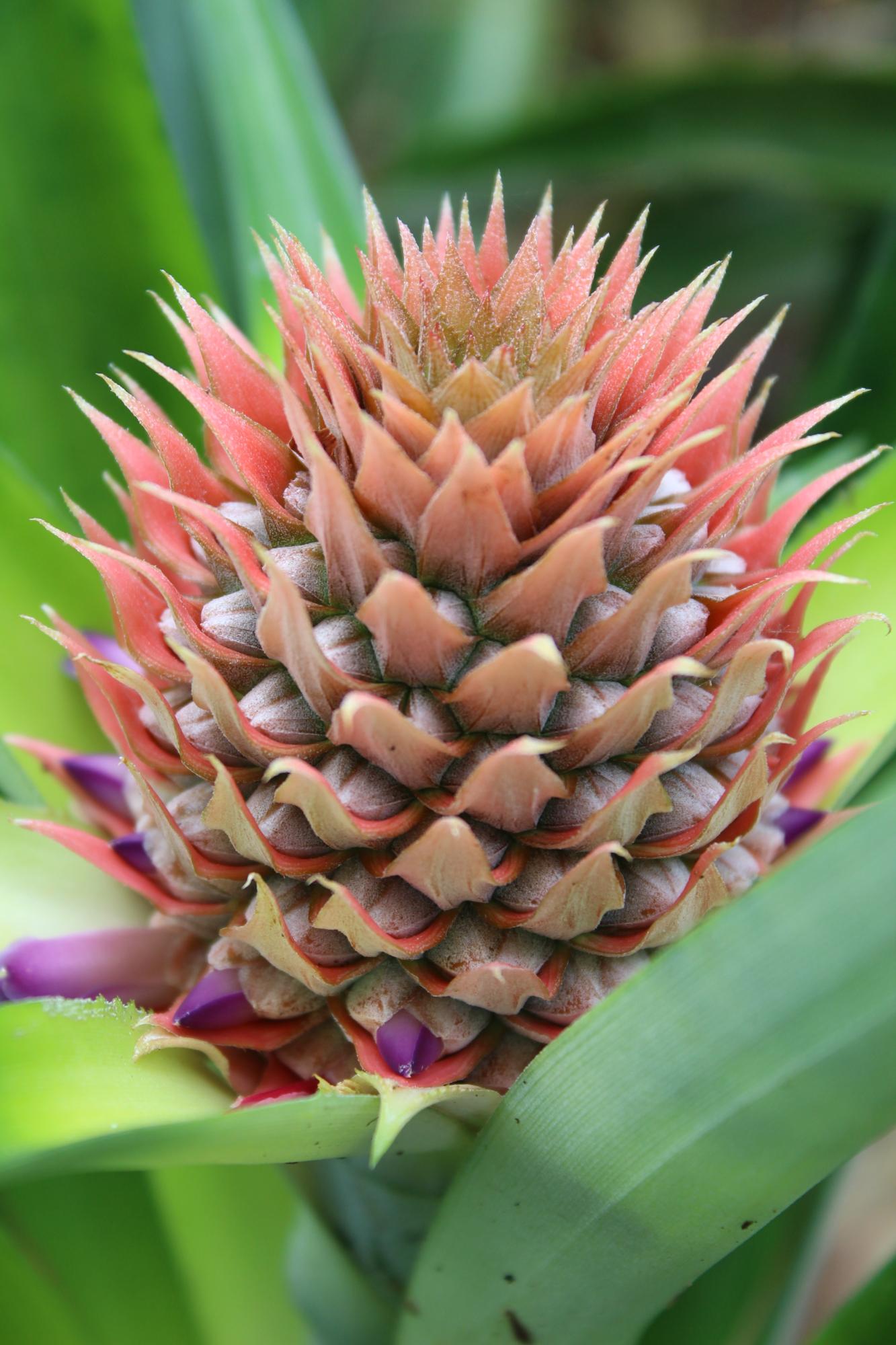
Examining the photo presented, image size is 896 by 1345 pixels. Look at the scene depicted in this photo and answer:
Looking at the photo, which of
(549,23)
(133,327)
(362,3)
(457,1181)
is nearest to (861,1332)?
(457,1181)

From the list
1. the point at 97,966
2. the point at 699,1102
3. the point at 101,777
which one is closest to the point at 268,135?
the point at 101,777

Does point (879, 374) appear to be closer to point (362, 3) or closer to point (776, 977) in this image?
point (776, 977)

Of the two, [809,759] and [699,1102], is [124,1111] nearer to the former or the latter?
[699,1102]

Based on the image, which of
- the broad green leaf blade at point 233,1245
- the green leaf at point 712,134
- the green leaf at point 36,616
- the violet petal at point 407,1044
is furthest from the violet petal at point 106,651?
the green leaf at point 712,134

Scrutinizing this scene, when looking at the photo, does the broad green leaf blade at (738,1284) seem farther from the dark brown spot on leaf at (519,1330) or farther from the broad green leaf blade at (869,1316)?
the dark brown spot on leaf at (519,1330)

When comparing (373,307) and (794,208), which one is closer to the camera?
(373,307)
